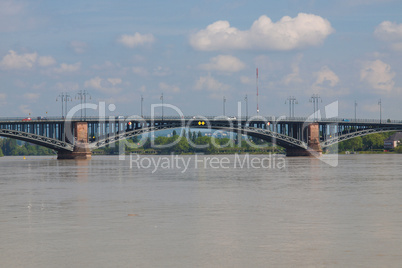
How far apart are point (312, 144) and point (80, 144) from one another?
6610cm

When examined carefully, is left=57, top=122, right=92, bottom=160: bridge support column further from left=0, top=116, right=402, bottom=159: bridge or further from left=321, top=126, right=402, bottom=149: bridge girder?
left=321, top=126, right=402, bottom=149: bridge girder

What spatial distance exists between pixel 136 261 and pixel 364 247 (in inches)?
281

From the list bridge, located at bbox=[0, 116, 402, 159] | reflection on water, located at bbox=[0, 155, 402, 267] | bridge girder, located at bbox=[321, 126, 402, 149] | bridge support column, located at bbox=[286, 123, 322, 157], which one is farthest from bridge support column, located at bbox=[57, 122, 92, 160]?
reflection on water, located at bbox=[0, 155, 402, 267]

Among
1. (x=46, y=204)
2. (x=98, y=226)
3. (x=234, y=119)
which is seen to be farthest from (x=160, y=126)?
(x=98, y=226)

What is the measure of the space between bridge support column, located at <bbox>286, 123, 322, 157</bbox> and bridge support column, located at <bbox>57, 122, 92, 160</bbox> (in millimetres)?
60156

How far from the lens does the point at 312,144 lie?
175750 millimetres

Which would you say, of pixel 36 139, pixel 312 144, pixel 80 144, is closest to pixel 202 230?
pixel 36 139

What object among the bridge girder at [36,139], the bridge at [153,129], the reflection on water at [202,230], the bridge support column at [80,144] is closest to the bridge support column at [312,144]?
the bridge at [153,129]

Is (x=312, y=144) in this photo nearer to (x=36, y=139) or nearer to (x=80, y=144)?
(x=80, y=144)

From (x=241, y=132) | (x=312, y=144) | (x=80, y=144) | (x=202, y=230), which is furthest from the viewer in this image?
(x=312, y=144)

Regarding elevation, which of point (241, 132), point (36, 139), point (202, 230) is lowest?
point (202, 230)

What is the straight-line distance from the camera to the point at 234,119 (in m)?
160

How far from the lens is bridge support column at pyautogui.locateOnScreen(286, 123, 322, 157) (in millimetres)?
173875

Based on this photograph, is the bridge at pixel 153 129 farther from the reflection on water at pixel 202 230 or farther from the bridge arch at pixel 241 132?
the reflection on water at pixel 202 230
